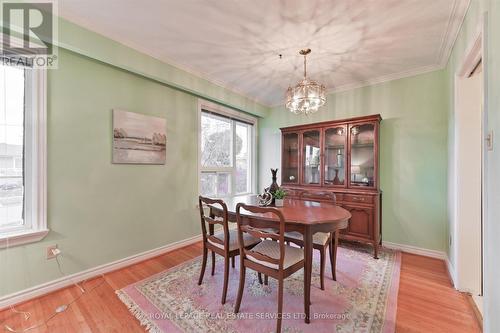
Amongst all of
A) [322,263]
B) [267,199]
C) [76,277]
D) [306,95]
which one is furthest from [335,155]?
[76,277]

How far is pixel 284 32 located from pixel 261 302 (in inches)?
99.4

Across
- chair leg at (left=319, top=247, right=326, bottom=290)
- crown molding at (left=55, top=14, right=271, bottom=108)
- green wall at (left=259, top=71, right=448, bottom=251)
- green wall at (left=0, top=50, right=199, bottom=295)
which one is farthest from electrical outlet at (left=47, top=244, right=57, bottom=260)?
green wall at (left=259, top=71, right=448, bottom=251)

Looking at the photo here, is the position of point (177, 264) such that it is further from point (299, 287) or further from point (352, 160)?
point (352, 160)

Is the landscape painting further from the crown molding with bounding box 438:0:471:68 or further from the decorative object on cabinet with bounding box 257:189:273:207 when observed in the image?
the crown molding with bounding box 438:0:471:68

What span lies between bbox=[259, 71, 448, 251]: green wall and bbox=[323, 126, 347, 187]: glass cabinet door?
20.9 inches

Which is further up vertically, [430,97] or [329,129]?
[430,97]

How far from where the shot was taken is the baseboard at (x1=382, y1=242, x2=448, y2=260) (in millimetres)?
2682

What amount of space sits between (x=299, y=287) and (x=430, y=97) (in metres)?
2.91

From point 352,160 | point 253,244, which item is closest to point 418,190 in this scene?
point 352,160

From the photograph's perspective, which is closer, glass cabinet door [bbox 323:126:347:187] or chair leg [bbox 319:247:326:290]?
chair leg [bbox 319:247:326:290]

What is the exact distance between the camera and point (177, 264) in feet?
8.27

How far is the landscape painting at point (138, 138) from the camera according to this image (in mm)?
2418

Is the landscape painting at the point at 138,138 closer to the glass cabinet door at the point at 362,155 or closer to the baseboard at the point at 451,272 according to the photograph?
the glass cabinet door at the point at 362,155

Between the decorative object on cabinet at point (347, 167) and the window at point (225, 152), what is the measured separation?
0.99 meters
